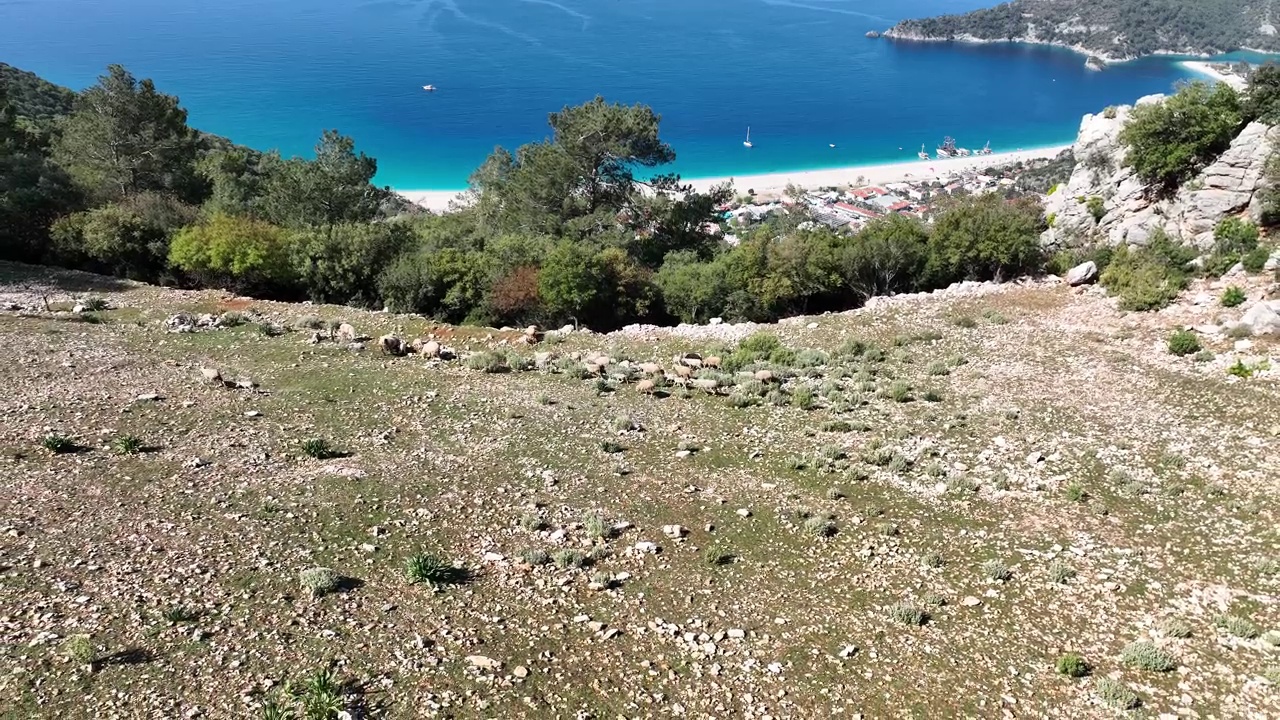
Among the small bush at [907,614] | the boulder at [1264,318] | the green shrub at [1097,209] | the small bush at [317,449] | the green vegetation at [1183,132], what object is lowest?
the small bush at [907,614]

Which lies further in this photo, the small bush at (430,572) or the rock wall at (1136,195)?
the rock wall at (1136,195)

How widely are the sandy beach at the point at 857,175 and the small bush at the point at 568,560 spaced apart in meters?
84.9

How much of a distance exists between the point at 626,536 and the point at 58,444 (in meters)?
13.3

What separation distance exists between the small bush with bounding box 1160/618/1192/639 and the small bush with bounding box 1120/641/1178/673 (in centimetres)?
68

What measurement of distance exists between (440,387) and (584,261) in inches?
506

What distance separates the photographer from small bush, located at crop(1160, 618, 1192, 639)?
1300 cm

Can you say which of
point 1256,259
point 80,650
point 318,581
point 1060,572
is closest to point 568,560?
point 318,581

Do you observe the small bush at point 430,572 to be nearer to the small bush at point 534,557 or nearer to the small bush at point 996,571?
the small bush at point 534,557

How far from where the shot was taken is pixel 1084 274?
34875mm

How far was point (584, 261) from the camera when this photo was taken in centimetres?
3503

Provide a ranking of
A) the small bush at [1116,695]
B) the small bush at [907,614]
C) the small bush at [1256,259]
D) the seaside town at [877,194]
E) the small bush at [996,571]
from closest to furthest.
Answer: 1. the small bush at [1116,695]
2. the small bush at [907,614]
3. the small bush at [996,571]
4. the small bush at [1256,259]
5. the seaside town at [877,194]

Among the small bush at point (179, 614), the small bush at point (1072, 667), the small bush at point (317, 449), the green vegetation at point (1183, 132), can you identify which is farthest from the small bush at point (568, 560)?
the green vegetation at point (1183, 132)

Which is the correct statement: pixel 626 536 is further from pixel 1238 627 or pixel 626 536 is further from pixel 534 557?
pixel 1238 627

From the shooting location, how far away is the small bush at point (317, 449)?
1827 centimetres
